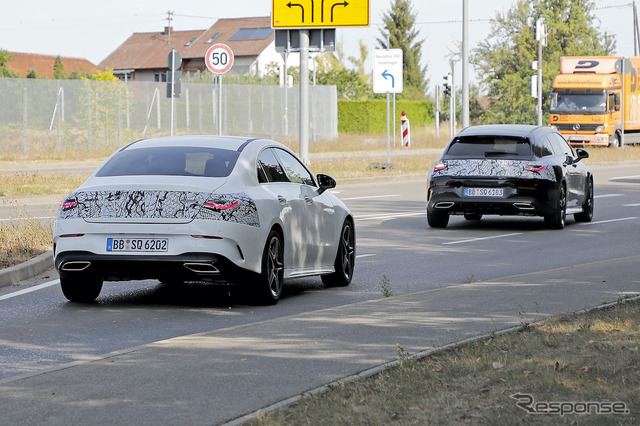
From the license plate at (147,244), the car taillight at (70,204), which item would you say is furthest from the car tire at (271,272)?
the car taillight at (70,204)

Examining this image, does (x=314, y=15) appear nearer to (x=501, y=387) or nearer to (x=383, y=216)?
(x=383, y=216)

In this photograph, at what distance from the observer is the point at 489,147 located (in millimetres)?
17328

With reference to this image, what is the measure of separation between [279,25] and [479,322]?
21480 millimetres

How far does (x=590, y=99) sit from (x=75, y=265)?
40.6m

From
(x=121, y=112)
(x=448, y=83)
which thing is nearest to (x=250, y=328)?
(x=121, y=112)

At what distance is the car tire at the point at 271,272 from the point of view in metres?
9.63

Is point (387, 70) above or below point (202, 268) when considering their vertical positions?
above

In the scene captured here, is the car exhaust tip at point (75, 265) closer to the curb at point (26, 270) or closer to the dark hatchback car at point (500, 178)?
the curb at point (26, 270)

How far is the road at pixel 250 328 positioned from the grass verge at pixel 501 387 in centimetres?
35

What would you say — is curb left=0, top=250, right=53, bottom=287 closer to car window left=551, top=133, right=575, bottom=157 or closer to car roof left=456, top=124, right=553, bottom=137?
car roof left=456, top=124, right=553, bottom=137

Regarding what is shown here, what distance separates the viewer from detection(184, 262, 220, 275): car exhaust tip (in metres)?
9.19

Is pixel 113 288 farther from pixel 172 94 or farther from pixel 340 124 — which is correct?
pixel 340 124

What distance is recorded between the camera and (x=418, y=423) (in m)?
5.09

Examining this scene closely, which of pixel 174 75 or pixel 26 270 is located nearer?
pixel 26 270
